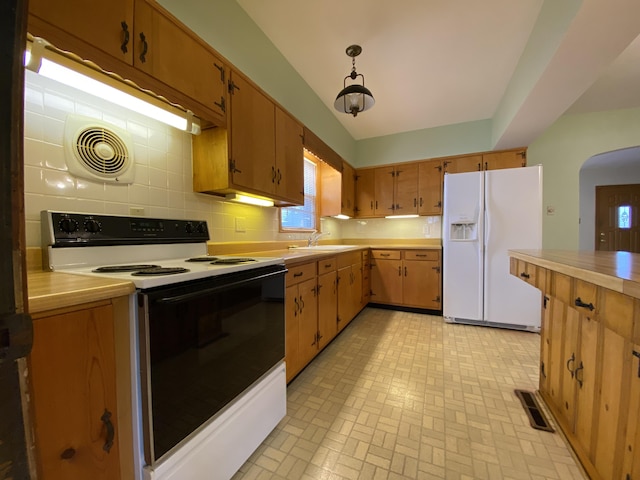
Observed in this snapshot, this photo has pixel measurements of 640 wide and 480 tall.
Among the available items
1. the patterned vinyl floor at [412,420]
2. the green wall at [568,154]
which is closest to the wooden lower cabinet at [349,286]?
the patterned vinyl floor at [412,420]

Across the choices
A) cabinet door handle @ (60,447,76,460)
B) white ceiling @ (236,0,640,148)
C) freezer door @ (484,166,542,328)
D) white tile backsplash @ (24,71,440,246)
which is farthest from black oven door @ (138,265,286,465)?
freezer door @ (484,166,542,328)

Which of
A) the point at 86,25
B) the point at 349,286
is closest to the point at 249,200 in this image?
the point at 86,25

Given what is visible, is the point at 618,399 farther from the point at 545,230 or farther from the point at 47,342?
the point at 545,230

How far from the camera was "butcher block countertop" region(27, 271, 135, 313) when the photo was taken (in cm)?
59

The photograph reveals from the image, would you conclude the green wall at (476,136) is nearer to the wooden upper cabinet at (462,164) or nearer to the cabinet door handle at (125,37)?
the wooden upper cabinet at (462,164)

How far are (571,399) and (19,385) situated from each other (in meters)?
1.98

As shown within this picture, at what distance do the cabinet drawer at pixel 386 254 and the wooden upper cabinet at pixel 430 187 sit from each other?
0.70 meters

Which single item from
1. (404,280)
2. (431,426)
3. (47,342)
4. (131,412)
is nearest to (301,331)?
(431,426)

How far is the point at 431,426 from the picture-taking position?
1.42 metres

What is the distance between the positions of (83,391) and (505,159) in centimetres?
418

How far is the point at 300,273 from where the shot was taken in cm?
179

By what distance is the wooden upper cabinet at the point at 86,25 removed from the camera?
2.66 ft

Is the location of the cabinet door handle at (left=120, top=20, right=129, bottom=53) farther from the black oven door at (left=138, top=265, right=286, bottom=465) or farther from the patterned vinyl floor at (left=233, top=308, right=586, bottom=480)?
the patterned vinyl floor at (left=233, top=308, right=586, bottom=480)

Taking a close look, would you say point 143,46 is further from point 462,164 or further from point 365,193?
point 462,164
